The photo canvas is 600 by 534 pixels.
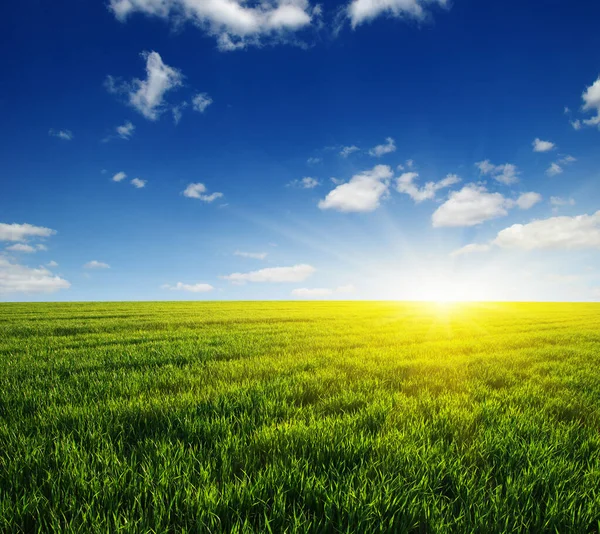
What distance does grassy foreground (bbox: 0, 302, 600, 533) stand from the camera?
2084 mm

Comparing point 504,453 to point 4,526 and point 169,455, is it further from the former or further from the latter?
point 4,526

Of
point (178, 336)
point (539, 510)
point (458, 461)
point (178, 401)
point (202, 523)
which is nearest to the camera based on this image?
point (202, 523)

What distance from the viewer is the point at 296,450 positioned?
9.53 feet

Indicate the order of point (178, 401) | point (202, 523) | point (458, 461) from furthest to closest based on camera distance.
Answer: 1. point (178, 401)
2. point (458, 461)
3. point (202, 523)

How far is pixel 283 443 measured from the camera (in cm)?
298

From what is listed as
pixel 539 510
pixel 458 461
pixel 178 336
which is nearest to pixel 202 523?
pixel 458 461

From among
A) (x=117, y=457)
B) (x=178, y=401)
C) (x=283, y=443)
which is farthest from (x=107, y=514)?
(x=178, y=401)

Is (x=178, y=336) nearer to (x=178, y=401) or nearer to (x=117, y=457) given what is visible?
(x=178, y=401)

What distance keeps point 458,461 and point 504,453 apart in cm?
65

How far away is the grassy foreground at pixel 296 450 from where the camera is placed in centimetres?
208

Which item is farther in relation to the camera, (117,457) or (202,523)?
(117,457)

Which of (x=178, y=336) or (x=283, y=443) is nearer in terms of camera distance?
(x=283, y=443)

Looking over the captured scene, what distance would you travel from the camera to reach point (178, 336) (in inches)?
435

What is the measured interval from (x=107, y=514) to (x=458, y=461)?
257 centimetres
